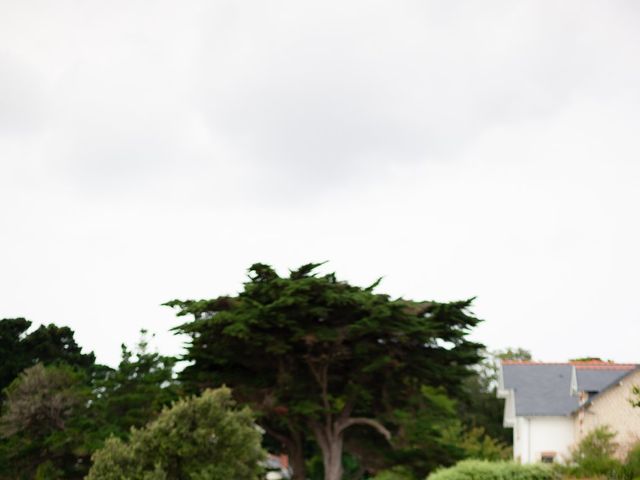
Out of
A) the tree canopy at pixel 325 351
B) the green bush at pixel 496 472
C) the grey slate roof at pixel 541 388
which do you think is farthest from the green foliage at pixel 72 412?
the grey slate roof at pixel 541 388

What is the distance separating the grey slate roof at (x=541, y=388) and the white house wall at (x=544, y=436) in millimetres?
585

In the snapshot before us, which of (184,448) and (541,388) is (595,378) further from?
(184,448)

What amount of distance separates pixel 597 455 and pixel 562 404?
1249 cm

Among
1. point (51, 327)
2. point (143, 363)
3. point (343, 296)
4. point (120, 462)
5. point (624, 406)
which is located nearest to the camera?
point (120, 462)

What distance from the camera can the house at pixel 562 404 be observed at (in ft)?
152

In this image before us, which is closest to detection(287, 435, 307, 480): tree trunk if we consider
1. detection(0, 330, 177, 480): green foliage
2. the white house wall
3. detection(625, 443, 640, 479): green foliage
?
detection(0, 330, 177, 480): green foliage

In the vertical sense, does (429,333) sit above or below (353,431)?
above

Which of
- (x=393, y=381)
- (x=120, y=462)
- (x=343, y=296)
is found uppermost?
(x=343, y=296)

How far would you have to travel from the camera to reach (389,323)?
118 ft

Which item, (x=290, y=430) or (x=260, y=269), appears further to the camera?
(x=290, y=430)

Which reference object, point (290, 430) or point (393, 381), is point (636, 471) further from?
point (290, 430)

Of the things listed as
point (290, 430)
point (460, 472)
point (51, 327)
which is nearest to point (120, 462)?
point (460, 472)

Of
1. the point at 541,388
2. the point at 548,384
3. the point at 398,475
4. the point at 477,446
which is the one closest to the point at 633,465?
the point at 398,475

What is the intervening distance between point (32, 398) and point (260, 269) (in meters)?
15.9
